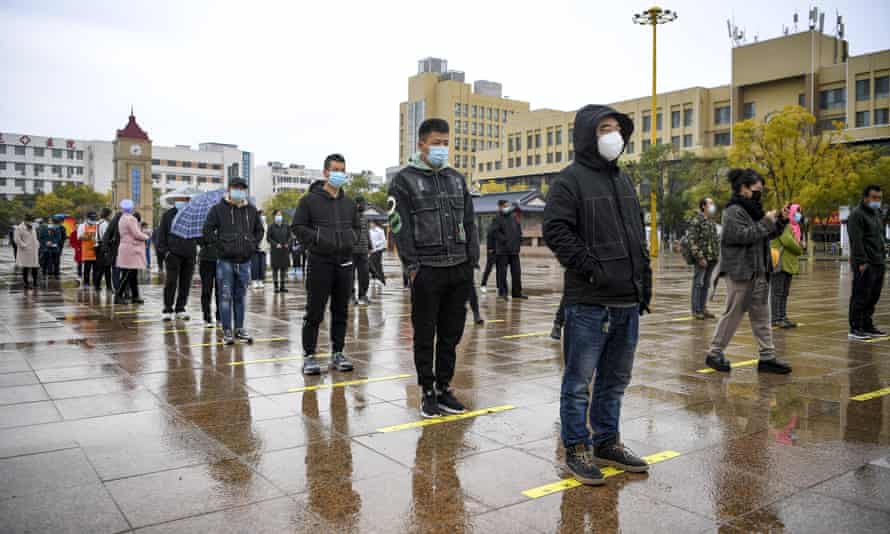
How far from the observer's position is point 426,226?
5062 millimetres

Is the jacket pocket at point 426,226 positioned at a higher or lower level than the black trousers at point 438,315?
higher

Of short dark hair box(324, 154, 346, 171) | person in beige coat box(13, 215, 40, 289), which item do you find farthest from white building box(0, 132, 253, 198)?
short dark hair box(324, 154, 346, 171)

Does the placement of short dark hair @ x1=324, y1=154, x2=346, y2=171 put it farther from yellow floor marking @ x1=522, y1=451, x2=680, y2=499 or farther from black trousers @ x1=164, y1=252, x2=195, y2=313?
black trousers @ x1=164, y1=252, x2=195, y2=313

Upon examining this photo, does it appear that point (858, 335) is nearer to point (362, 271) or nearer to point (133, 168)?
point (362, 271)

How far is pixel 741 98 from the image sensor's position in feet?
234

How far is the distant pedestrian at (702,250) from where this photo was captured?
10.8 meters

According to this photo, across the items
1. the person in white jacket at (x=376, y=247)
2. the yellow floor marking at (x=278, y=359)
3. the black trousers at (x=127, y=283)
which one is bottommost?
the yellow floor marking at (x=278, y=359)

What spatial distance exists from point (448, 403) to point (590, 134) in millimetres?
2313

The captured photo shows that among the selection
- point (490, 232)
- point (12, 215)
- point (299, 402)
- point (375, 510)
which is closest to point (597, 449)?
point (375, 510)

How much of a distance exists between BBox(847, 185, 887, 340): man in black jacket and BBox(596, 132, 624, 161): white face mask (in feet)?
19.9

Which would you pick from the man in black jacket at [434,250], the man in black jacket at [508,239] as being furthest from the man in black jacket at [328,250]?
the man in black jacket at [508,239]

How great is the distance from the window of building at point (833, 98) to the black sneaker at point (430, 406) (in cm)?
7040

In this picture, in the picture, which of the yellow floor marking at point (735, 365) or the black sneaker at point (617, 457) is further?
the yellow floor marking at point (735, 365)

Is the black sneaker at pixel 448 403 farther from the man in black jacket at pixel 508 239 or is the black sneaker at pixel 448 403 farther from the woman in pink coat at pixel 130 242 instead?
the woman in pink coat at pixel 130 242
